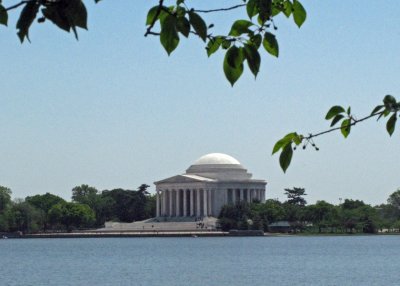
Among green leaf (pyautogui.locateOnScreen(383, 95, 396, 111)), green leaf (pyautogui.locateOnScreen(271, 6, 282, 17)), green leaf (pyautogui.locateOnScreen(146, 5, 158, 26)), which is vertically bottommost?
green leaf (pyautogui.locateOnScreen(383, 95, 396, 111))

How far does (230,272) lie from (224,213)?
98.0 meters

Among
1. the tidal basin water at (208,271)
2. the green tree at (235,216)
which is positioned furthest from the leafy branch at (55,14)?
the green tree at (235,216)

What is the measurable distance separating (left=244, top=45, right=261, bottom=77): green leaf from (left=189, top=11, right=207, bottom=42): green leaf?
26 centimetres

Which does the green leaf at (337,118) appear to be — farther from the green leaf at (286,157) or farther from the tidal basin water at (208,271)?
the tidal basin water at (208,271)

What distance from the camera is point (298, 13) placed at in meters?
4.62

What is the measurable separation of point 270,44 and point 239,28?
17 centimetres

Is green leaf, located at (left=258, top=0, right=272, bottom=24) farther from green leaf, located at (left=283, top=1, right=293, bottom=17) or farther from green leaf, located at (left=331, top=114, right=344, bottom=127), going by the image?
green leaf, located at (left=331, top=114, right=344, bottom=127)

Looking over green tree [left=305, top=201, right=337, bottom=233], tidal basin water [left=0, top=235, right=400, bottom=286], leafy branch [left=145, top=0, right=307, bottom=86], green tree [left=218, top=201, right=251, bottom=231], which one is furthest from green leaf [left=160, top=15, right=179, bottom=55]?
green tree [left=305, top=201, right=337, bottom=233]

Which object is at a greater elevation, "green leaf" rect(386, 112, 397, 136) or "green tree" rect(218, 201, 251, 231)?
"green tree" rect(218, 201, 251, 231)

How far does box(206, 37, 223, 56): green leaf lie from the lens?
4691 mm

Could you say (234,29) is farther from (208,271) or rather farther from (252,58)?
(208,271)

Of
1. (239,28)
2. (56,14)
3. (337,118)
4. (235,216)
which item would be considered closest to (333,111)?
(337,118)

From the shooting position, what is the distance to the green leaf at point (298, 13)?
4.52 m

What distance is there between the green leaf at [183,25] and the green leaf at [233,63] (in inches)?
11.9
